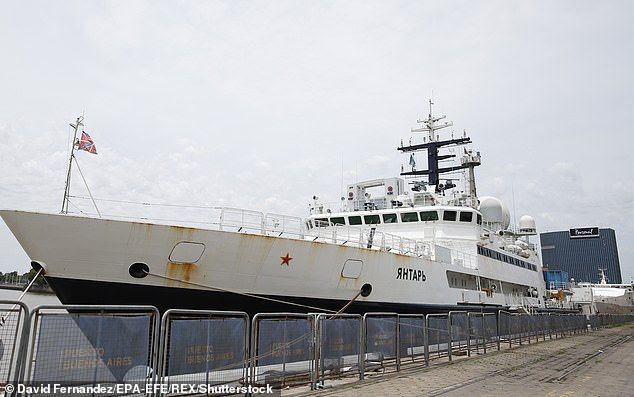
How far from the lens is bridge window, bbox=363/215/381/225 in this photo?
67.1ft

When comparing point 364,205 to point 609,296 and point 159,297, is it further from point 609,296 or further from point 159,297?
point 609,296

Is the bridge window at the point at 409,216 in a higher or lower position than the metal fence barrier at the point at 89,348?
higher

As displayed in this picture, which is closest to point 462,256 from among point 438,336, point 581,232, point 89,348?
point 438,336

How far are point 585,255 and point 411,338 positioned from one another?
17586cm

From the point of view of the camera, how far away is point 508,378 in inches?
387

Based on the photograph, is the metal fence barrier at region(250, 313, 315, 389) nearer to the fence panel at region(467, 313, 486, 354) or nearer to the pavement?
the pavement

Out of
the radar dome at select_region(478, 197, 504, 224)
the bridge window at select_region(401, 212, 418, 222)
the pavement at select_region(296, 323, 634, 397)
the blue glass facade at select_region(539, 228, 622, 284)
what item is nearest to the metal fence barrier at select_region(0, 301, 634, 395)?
the pavement at select_region(296, 323, 634, 397)

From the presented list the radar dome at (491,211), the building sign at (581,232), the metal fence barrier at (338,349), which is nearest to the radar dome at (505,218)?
the radar dome at (491,211)

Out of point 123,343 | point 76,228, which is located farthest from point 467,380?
point 76,228

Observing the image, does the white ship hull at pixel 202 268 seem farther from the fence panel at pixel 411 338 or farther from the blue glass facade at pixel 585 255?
the blue glass facade at pixel 585 255

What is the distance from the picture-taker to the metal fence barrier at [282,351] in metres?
7.81

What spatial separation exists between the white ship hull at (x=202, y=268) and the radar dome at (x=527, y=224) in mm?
20722

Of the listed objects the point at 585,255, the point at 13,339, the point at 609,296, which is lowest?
the point at 13,339

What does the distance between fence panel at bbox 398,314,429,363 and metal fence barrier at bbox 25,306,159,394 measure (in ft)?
19.7
